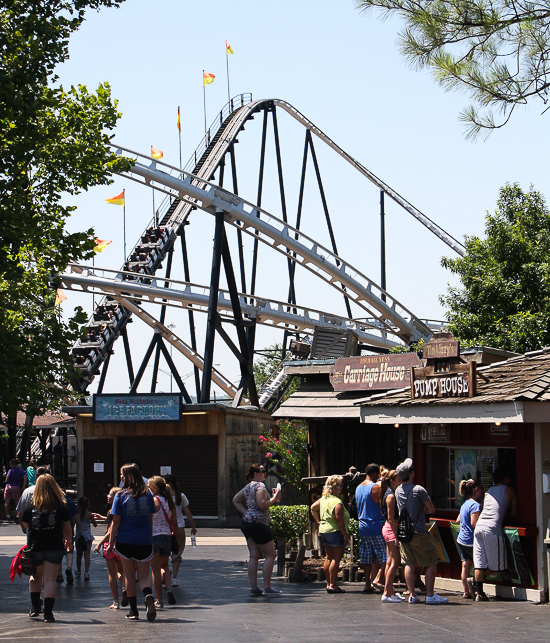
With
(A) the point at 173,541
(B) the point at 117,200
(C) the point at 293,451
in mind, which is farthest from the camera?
(B) the point at 117,200

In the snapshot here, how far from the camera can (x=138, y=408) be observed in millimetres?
22031

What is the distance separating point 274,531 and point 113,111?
23.3ft

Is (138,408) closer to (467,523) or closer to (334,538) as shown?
(334,538)

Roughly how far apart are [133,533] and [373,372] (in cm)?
550

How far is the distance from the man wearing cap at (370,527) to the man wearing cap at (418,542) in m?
0.90

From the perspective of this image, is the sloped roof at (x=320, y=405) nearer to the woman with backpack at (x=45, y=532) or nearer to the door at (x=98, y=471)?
the woman with backpack at (x=45, y=532)

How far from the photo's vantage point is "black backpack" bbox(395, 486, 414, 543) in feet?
31.8

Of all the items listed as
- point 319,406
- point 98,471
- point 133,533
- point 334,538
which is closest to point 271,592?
point 334,538

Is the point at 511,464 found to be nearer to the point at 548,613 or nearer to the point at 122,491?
the point at 548,613

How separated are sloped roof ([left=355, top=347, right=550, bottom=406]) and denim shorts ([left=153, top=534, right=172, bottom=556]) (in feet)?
10.2

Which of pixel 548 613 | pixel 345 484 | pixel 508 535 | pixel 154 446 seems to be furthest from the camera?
pixel 154 446

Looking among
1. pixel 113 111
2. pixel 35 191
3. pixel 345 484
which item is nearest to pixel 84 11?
pixel 113 111

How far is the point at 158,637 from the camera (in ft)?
24.8

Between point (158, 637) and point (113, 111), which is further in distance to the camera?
point (113, 111)
